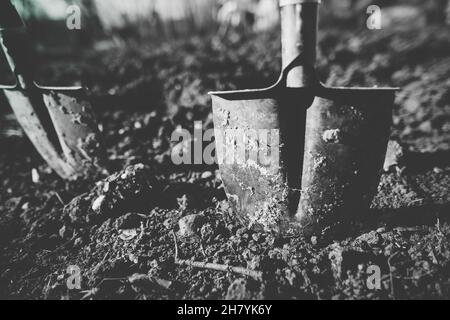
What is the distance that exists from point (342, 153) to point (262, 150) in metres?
0.38

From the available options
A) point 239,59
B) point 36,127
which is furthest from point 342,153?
point 239,59

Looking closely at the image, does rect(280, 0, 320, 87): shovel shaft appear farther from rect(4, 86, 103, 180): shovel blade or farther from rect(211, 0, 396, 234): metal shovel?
rect(4, 86, 103, 180): shovel blade

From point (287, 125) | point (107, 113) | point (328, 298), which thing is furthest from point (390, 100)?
point (107, 113)

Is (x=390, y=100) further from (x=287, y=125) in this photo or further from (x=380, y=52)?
(x=380, y=52)

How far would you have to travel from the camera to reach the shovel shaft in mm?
1335

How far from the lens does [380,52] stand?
4328mm

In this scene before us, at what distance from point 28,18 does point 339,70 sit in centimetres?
647

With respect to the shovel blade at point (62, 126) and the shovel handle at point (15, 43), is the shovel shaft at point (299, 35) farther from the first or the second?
the shovel handle at point (15, 43)

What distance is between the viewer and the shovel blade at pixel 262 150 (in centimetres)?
148

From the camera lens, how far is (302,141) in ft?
5.05

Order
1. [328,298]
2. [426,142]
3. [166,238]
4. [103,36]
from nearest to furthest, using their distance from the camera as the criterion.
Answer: [328,298] → [166,238] → [426,142] → [103,36]

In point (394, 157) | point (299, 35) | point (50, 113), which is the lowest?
point (394, 157)

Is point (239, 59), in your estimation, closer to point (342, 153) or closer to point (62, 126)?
point (62, 126)

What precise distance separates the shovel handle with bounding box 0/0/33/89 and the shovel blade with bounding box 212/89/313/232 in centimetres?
142
